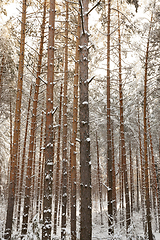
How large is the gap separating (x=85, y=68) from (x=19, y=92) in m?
3.39

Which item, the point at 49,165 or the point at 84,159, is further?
the point at 49,165

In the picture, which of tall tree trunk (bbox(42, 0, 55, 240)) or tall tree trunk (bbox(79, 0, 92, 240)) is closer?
tall tree trunk (bbox(79, 0, 92, 240))

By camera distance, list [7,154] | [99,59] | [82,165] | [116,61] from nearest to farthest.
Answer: [82,165] < [99,59] < [116,61] < [7,154]

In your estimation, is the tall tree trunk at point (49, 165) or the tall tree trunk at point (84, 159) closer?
the tall tree trunk at point (84, 159)

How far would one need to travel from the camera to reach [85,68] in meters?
4.44

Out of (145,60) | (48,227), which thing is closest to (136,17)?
(145,60)

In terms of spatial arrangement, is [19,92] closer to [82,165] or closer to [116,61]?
[82,165]

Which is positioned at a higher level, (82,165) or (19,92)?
(19,92)

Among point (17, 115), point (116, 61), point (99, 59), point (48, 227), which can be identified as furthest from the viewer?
point (116, 61)

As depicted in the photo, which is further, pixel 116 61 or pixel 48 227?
pixel 116 61

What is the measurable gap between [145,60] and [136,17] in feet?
6.28

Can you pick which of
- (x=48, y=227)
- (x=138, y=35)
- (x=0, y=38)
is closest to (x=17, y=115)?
(x=0, y=38)

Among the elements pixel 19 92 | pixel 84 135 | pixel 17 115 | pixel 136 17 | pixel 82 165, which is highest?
pixel 136 17

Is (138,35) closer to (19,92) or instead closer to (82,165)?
(19,92)
